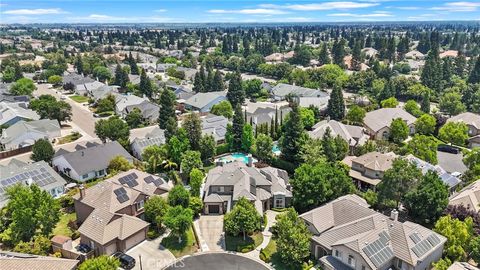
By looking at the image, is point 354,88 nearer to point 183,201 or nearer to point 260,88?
point 260,88

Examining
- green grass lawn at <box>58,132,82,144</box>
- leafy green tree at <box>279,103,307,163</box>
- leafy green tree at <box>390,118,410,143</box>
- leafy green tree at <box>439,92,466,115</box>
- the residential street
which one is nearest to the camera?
leafy green tree at <box>279,103,307,163</box>

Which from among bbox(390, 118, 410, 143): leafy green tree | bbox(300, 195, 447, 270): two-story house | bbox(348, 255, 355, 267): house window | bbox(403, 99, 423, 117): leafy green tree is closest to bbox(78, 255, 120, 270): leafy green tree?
bbox(300, 195, 447, 270): two-story house

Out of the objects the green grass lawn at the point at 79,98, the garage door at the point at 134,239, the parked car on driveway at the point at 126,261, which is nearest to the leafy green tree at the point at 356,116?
the garage door at the point at 134,239

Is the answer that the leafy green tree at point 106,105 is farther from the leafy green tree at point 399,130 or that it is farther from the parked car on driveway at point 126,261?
the leafy green tree at point 399,130

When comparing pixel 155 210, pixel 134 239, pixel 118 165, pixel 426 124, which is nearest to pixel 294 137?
pixel 155 210

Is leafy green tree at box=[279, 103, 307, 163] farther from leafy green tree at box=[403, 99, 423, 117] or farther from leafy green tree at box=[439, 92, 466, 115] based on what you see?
leafy green tree at box=[439, 92, 466, 115]

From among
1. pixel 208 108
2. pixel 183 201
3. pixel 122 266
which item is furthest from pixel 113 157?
pixel 208 108

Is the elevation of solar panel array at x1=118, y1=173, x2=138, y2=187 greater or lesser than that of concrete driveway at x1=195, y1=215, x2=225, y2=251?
greater
